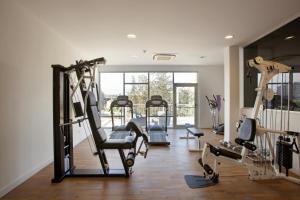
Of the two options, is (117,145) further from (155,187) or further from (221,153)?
(221,153)

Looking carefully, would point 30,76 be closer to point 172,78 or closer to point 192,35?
point 192,35

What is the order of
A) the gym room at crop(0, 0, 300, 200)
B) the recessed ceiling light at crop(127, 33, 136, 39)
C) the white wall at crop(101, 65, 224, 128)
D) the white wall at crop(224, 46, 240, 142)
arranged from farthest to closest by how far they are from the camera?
the white wall at crop(101, 65, 224, 128), the white wall at crop(224, 46, 240, 142), the recessed ceiling light at crop(127, 33, 136, 39), the gym room at crop(0, 0, 300, 200)

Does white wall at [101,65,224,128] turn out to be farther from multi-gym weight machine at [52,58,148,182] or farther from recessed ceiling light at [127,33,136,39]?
multi-gym weight machine at [52,58,148,182]

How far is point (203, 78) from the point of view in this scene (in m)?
8.40

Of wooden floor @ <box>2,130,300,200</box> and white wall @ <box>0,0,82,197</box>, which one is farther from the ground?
white wall @ <box>0,0,82,197</box>

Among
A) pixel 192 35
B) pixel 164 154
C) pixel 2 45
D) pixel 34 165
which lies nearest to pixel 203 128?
pixel 164 154

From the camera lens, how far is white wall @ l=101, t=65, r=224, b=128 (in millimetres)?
8367

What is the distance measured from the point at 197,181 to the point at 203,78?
5.84 metres

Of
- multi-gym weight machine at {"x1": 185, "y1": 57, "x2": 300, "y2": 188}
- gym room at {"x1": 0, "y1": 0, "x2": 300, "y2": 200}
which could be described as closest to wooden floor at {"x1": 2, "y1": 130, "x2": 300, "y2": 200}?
gym room at {"x1": 0, "y1": 0, "x2": 300, "y2": 200}

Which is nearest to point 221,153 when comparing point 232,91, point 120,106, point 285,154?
point 285,154

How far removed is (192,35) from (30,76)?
3060 mm

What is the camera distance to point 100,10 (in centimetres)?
312

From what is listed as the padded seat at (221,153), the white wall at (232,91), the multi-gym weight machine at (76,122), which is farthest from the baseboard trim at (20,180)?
the white wall at (232,91)

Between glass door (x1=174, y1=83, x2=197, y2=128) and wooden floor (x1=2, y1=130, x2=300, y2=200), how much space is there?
4.57m
